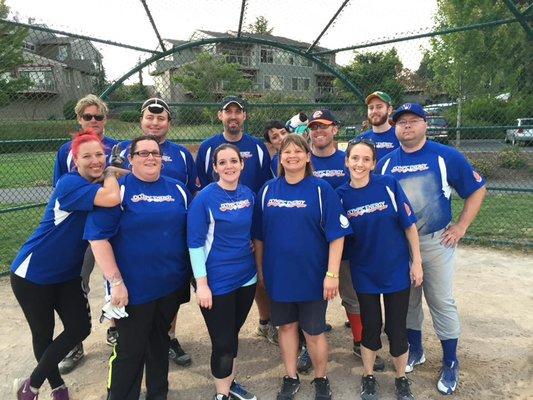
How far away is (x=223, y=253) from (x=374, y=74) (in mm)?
5084

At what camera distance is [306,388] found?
121 inches

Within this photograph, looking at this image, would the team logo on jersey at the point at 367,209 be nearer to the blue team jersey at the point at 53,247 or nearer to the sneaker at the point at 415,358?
the sneaker at the point at 415,358

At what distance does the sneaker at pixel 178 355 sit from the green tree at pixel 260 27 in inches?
160

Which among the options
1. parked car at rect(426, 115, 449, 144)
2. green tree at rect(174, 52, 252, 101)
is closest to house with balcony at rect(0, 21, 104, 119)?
green tree at rect(174, 52, 252, 101)

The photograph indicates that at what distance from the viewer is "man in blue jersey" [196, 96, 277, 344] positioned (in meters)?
3.55

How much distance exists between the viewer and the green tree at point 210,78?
709 cm

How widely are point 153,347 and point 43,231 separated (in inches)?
39.4

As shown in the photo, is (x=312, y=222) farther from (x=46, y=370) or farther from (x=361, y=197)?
(x=46, y=370)

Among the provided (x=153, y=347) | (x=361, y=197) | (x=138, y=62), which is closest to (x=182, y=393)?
(x=153, y=347)

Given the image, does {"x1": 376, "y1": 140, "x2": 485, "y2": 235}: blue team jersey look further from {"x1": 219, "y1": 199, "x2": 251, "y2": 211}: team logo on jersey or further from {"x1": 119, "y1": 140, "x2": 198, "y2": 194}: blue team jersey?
{"x1": 119, "y1": 140, "x2": 198, "y2": 194}: blue team jersey

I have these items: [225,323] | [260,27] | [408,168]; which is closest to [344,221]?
[408,168]

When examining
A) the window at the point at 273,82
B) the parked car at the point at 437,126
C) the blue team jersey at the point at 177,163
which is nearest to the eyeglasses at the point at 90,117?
the blue team jersey at the point at 177,163

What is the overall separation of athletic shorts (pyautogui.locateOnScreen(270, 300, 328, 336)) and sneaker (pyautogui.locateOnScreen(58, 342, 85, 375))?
5.61 ft

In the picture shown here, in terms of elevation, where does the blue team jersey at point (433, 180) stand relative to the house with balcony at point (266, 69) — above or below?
below
